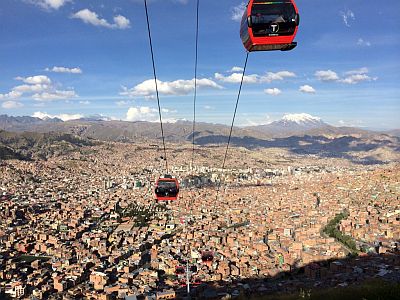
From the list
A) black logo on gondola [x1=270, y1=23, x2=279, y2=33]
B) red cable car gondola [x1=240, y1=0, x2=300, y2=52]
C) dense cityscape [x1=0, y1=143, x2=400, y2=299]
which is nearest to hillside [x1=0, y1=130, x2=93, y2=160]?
dense cityscape [x1=0, y1=143, x2=400, y2=299]

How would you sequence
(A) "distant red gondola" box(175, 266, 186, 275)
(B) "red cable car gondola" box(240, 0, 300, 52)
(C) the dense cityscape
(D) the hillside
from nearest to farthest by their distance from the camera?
(B) "red cable car gondola" box(240, 0, 300, 52)
(C) the dense cityscape
(A) "distant red gondola" box(175, 266, 186, 275)
(D) the hillside

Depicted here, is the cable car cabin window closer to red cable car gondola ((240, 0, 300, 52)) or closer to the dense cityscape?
red cable car gondola ((240, 0, 300, 52))

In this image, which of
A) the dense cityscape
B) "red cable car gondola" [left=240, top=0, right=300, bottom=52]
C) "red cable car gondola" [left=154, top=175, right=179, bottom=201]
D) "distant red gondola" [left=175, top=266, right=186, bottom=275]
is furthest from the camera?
"distant red gondola" [left=175, top=266, right=186, bottom=275]

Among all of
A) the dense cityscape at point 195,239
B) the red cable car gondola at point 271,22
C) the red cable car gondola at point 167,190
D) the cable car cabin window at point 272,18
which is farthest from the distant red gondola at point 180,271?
the cable car cabin window at point 272,18

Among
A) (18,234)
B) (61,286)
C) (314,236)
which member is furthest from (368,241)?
(18,234)

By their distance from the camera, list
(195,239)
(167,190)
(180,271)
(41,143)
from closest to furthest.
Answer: (167,190) < (180,271) < (195,239) < (41,143)

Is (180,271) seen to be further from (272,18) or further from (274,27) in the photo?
(272,18)

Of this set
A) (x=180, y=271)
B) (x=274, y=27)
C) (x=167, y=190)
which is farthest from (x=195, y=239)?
(x=274, y=27)
